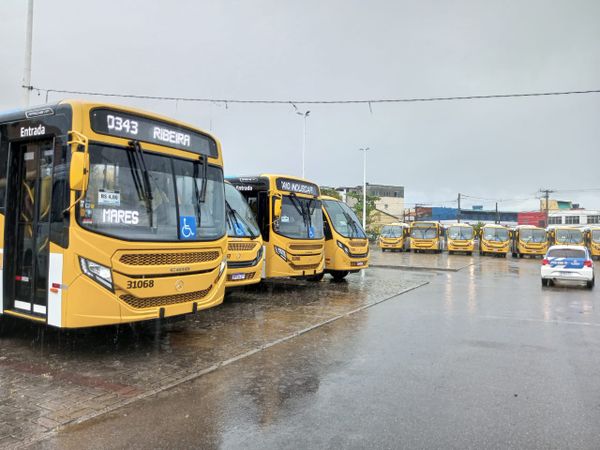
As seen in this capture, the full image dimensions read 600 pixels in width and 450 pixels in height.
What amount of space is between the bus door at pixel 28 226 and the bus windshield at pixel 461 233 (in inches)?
1339

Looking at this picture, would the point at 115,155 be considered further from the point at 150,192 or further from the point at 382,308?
the point at 382,308

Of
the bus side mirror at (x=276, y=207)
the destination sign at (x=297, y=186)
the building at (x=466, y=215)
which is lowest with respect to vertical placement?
the bus side mirror at (x=276, y=207)

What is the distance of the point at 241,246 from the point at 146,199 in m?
4.13

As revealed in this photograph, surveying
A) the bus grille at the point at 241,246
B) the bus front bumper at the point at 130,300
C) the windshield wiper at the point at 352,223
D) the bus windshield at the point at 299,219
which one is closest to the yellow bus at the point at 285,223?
the bus windshield at the point at 299,219

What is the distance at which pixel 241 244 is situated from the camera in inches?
412

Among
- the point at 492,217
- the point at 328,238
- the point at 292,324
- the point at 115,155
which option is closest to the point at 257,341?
the point at 292,324

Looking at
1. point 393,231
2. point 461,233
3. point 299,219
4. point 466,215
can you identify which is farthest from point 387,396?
point 466,215

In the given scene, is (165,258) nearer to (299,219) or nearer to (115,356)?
(115,356)

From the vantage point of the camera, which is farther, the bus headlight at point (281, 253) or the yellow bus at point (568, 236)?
the yellow bus at point (568, 236)

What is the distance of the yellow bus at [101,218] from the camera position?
5.85 meters

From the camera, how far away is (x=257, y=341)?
7.68 meters

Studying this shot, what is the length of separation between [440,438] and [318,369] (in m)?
2.30

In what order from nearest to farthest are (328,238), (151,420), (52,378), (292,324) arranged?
(151,420) < (52,378) < (292,324) < (328,238)

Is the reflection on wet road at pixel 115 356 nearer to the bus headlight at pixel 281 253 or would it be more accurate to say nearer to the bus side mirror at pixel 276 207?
the bus headlight at pixel 281 253
